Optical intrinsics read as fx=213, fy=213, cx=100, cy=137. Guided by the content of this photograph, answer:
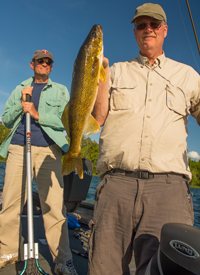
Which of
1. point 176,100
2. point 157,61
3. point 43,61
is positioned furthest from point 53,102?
point 176,100

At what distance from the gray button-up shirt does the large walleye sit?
0.85 ft

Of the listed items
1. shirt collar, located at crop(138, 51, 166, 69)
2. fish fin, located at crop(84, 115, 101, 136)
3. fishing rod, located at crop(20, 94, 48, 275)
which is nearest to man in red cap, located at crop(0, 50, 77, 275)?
fishing rod, located at crop(20, 94, 48, 275)

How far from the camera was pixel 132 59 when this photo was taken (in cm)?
266

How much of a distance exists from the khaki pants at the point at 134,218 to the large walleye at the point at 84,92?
1.81ft

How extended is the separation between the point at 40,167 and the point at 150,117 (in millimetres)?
2098

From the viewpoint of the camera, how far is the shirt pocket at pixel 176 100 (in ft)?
7.14

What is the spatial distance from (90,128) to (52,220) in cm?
182

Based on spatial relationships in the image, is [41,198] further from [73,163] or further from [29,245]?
[73,163]

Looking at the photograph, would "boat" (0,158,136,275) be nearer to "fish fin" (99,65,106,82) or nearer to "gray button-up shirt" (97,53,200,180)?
"gray button-up shirt" (97,53,200,180)

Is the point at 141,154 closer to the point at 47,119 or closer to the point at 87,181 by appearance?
the point at 47,119

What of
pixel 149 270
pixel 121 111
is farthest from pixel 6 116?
pixel 149 270

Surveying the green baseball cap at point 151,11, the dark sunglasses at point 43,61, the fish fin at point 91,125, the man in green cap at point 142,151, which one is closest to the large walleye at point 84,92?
the fish fin at point 91,125

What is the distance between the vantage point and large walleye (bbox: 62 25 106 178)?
212 cm

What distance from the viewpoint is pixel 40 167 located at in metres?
3.47
